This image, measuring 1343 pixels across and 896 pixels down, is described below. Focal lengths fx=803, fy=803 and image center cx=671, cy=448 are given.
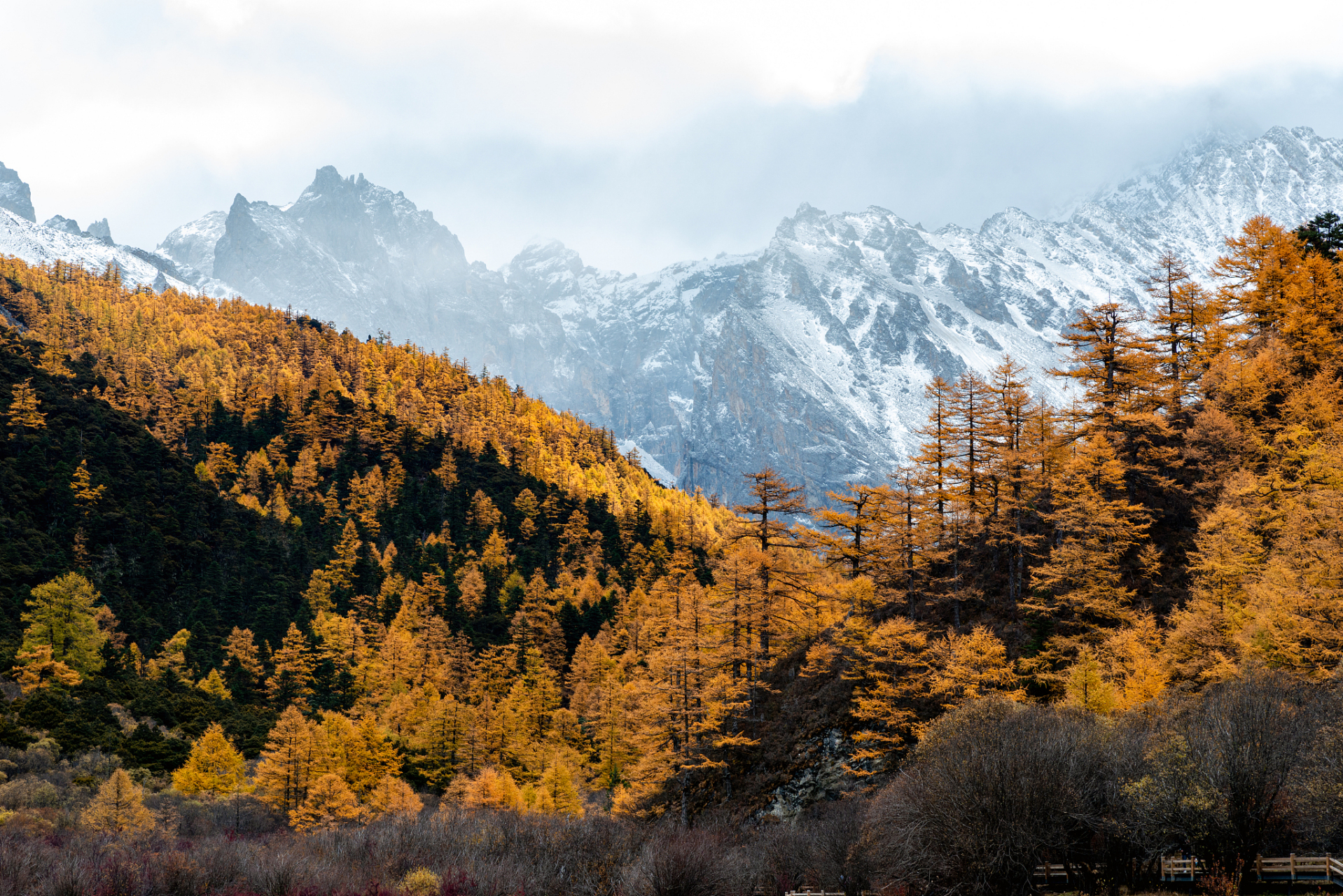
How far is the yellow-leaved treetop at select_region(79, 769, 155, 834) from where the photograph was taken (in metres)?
49.8

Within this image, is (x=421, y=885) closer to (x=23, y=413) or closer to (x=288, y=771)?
(x=288, y=771)

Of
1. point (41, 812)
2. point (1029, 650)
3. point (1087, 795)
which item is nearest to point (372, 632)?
point (41, 812)

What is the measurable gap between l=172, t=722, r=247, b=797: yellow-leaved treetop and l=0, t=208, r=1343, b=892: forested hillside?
0.91ft

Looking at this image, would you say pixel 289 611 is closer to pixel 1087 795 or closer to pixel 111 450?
pixel 111 450

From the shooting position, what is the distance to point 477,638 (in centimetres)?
10575

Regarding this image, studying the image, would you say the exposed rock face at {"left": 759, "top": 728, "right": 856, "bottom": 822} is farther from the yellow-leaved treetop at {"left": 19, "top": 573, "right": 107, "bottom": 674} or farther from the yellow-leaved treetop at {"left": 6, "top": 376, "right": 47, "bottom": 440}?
the yellow-leaved treetop at {"left": 6, "top": 376, "right": 47, "bottom": 440}

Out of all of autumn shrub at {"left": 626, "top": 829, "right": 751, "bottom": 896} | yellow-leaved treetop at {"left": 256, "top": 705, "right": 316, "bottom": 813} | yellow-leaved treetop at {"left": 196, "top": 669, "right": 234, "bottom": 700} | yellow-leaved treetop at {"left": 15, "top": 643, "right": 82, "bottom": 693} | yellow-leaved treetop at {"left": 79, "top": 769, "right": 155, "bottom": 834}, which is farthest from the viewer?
yellow-leaved treetop at {"left": 196, "top": 669, "right": 234, "bottom": 700}

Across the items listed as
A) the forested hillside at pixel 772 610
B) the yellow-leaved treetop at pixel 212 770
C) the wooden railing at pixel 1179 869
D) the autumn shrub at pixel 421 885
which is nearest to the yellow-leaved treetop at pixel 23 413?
the forested hillside at pixel 772 610

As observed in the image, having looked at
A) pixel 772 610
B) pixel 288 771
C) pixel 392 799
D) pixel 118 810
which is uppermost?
pixel 772 610

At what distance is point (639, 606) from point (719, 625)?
46.1 meters

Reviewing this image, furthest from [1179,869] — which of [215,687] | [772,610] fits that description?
[215,687]

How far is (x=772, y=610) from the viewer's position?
184 ft

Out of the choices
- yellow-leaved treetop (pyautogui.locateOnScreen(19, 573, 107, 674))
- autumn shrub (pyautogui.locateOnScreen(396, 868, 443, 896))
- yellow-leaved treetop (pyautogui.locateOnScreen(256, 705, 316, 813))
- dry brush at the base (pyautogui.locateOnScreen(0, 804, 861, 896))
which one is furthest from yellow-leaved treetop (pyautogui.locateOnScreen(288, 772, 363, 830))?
yellow-leaved treetop (pyautogui.locateOnScreen(19, 573, 107, 674))

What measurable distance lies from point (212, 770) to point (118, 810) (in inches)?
751
